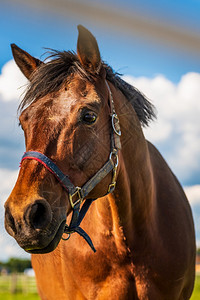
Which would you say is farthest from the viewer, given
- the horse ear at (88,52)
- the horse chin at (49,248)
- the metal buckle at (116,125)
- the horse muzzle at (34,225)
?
the metal buckle at (116,125)

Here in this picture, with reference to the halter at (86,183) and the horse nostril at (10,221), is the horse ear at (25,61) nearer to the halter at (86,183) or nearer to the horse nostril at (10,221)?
the halter at (86,183)

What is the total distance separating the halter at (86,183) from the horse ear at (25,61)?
0.87 metres

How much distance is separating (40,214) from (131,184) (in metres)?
1.38

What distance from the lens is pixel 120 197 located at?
3.26 m

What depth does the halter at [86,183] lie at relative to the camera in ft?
7.82

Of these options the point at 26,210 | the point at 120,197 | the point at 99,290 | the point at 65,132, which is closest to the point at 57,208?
the point at 26,210

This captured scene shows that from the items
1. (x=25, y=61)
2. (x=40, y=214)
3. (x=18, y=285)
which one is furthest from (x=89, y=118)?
(x=18, y=285)

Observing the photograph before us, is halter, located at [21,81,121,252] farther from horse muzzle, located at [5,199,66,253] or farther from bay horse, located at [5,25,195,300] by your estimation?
horse muzzle, located at [5,199,66,253]

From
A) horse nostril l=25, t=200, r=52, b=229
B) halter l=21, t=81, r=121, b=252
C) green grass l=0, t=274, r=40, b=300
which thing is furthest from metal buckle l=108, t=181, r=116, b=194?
green grass l=0, t=274, r=40, b=300

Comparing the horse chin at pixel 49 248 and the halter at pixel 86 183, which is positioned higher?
the halter at pixel 86 183

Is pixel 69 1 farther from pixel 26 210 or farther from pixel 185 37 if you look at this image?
pixel 26 210

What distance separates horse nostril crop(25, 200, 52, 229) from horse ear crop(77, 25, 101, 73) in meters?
1.40

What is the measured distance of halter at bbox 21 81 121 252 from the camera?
2.38 meters

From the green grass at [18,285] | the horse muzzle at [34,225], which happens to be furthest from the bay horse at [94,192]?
the green grass at [18,285]
